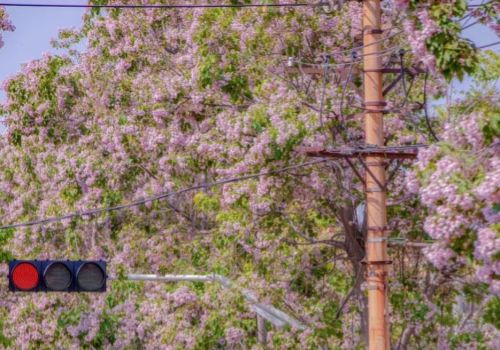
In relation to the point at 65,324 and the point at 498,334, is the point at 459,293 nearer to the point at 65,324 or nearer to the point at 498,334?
the point at 498,334

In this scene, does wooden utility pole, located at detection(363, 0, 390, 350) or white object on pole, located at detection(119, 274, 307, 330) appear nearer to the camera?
wooden utility pole, located at detection(363, 0, 390, 350)

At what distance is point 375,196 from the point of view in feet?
50.7

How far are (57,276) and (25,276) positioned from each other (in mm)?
382

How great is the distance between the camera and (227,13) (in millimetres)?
21344

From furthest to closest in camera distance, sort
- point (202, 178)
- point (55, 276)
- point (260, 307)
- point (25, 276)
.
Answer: point (202, 178) → point (260, 307) → point (55, 276) → point (25, 276)

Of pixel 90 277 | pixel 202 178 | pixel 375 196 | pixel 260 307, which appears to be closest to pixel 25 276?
pixel 90 277

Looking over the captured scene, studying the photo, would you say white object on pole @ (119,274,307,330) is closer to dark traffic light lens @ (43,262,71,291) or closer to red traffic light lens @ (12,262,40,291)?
dark traffic light lens @ (43,262,71,291)

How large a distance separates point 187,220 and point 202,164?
5428mm

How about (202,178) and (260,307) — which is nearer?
(260,307)

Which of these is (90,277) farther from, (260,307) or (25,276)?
(260,307)

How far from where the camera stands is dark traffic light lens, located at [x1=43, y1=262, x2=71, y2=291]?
1436 cm

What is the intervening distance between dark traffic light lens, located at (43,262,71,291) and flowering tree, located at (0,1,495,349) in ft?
14.8

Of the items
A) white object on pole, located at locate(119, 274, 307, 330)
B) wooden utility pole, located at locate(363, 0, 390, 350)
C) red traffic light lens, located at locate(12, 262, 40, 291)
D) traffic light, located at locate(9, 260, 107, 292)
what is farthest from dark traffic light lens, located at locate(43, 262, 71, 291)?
white object on pole, located at locate(119, 274, 307, 330)

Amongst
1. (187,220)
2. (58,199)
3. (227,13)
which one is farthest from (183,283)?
(227,13)
